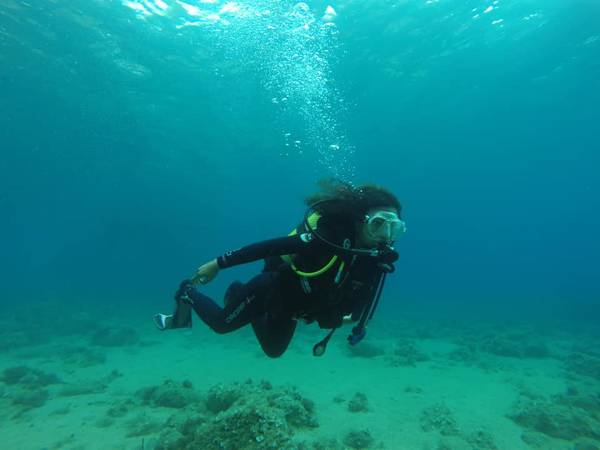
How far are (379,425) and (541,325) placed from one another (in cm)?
2134

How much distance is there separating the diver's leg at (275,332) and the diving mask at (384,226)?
1.51m

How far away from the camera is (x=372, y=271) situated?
378 cm

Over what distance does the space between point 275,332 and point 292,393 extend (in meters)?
3.41

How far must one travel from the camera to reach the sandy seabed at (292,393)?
6043 millimetres

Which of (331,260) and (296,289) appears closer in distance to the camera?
(331,260)

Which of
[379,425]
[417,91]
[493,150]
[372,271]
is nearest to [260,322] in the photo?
[372,271]

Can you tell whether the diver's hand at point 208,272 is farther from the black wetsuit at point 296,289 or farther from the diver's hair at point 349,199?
the diver's hair at point 349,199

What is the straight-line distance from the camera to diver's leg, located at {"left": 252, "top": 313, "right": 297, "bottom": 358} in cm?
422

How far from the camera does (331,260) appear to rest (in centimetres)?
350

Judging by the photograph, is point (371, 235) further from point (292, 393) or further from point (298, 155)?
point (298, 155)

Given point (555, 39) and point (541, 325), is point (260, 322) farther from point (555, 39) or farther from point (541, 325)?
point (555, 39)

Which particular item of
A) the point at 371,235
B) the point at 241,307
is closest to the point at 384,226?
the point at 371,235

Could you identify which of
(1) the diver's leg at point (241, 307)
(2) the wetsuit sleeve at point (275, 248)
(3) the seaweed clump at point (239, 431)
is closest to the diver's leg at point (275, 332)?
(1) the diver's leg at point (241, 307)

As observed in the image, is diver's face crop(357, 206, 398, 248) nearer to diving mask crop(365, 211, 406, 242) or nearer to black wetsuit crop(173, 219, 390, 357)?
diving mask crop(365, 211, 406, 242)
